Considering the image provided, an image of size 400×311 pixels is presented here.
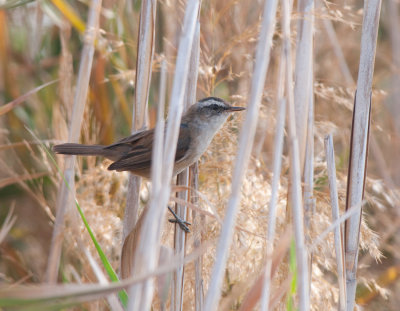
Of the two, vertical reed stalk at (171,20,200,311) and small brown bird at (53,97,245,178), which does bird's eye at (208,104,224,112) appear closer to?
small brown bird at (53,97,245,178)

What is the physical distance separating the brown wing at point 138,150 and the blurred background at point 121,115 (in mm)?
120

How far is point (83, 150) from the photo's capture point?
2.23 meters

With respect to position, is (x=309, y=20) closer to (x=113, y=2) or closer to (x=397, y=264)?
(x=113, y=2)

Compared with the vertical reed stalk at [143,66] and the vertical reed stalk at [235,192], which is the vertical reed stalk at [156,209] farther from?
the vertical reed stalk at [143,66]

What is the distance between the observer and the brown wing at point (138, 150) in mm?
2264

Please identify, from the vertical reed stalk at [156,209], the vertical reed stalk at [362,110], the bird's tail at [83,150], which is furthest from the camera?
the bird's tail at [83,150]

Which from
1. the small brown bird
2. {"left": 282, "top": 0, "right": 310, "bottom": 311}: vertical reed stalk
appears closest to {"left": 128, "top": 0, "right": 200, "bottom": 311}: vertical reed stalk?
{"left": 282, "top": 0, "right": 310, "bottom": 311}: vertical reed stalk

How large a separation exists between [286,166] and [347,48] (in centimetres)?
193

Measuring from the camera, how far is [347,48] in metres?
3.85

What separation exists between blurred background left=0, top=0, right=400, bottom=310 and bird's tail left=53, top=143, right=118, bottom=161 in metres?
0.09

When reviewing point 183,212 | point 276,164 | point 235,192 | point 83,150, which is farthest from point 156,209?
point 83,150

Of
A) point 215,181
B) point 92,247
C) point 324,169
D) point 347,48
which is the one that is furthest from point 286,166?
point 347,48

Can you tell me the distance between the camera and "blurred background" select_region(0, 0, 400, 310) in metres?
2.25

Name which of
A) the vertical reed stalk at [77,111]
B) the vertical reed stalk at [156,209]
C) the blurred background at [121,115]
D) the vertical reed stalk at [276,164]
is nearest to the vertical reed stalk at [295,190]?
the vertical reed stalk at [276,164]
